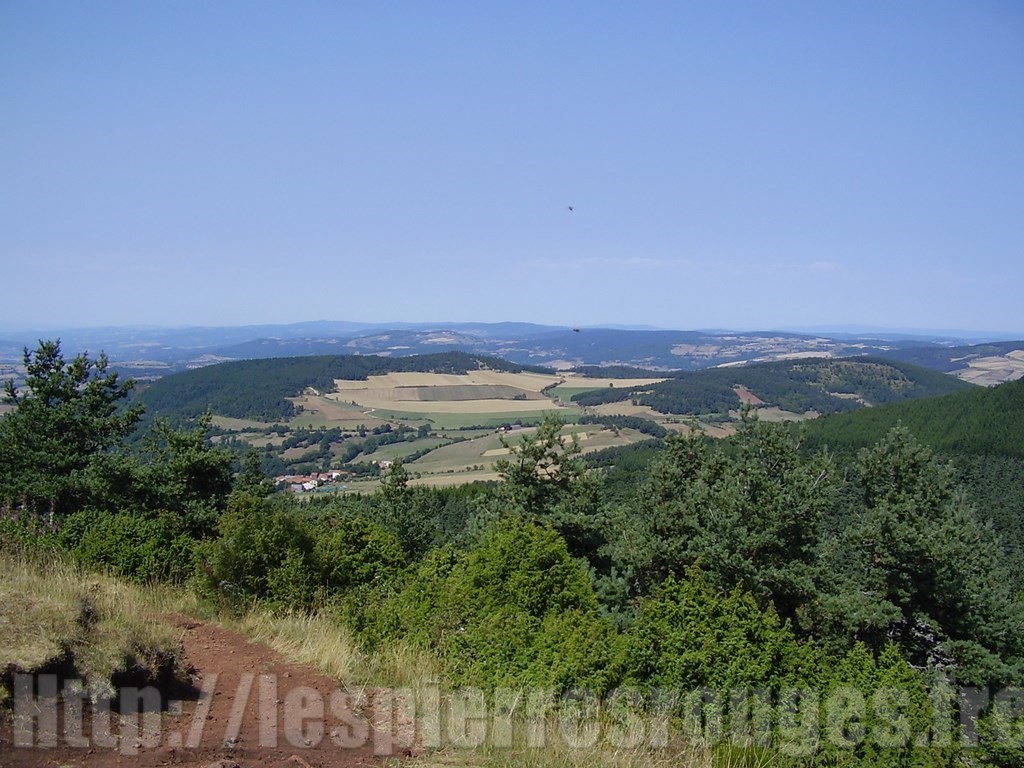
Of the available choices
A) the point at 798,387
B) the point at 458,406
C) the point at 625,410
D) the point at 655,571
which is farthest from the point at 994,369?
the point at 655,571

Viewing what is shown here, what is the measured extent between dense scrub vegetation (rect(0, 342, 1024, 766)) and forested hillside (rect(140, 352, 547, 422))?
73223 millimetres

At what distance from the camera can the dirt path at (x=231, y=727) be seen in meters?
4.05

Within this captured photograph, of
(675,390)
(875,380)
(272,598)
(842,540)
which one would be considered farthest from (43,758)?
(875,380)

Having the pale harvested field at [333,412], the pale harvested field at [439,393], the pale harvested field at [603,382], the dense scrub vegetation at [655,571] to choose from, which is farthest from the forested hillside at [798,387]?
the dense scrub vegetation at [655,571]

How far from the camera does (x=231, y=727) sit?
4762 mm

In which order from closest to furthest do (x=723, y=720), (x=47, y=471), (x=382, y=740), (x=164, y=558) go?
(x=382, y=740) → (x=723, y=720) → (x=164, y=558) → (x=47, y=471)

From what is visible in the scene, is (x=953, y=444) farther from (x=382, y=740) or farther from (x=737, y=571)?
(x=382, y=740)

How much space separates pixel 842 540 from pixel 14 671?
17.0m

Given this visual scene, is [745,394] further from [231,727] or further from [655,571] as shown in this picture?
[231,727]

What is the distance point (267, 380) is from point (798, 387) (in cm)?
9949

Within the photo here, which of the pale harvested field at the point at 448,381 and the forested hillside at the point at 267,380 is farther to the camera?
the pale harvested field at the point at 448,381

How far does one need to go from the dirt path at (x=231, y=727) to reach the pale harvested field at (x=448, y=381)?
120710 millimetres

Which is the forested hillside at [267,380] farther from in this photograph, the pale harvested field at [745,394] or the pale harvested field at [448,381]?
the pale harvested field at [745,394]

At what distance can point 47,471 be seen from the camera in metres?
16.5
